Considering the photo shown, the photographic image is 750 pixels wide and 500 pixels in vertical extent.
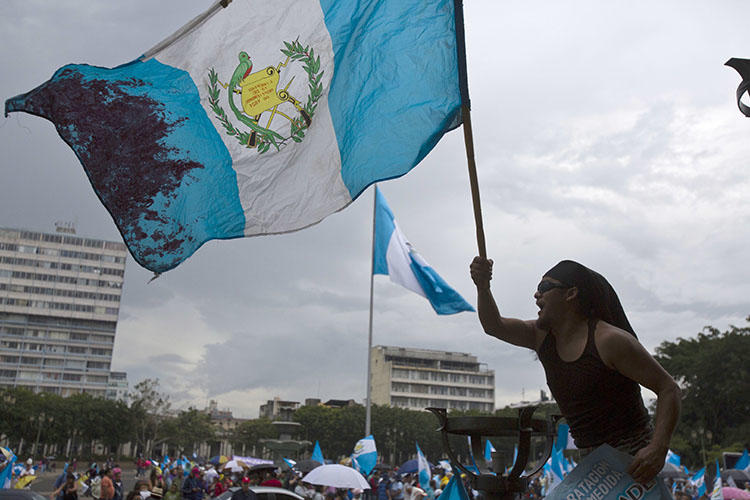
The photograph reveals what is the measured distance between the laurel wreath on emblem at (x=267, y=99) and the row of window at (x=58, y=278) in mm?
113078

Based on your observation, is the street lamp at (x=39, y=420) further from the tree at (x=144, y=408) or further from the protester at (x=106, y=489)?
the protester at (x=106, y=489)

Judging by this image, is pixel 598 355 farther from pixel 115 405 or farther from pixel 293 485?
pixel 115 405

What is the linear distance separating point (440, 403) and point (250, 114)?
101539 mm

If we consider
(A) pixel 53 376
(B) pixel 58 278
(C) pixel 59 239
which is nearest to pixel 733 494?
(A) pixel 53 376

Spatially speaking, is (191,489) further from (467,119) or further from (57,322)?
(57,322)

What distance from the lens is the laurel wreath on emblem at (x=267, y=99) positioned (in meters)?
3.89

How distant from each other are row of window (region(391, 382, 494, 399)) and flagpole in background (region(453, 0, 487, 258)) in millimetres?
100864

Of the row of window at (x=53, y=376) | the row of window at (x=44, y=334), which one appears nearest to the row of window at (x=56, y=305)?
the row of window at (x=44, y=334)

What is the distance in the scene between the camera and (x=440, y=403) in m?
102

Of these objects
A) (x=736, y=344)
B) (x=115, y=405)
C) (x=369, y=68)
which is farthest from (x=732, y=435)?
(x=115, y=405)

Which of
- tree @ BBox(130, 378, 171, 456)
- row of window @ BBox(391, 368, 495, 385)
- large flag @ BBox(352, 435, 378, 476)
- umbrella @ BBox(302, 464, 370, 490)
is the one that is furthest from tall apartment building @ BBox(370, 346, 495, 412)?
umbrella @ BBox(302, 464, 370, 490)

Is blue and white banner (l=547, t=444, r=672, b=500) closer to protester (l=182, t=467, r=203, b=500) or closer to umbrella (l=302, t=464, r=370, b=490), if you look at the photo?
umbrella (l=302, t=464, r=370, b=490)

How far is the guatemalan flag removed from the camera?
12.1 ft

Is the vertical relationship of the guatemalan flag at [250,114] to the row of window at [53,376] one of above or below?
below
